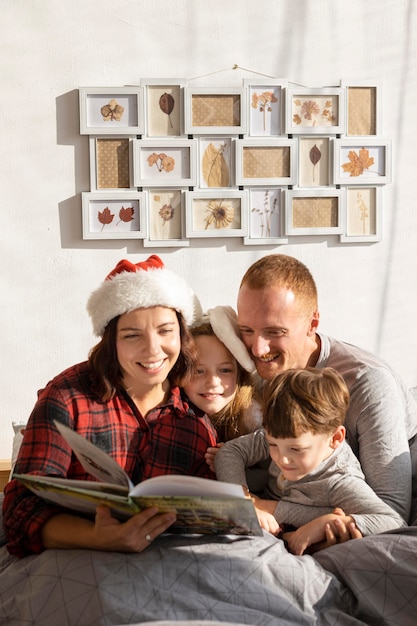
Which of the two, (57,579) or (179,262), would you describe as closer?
(57,579)

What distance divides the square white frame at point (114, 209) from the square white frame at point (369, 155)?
77 cm

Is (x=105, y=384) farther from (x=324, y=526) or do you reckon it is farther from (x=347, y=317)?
(x=347, y=317)

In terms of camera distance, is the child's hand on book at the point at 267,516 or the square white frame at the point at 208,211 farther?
the square white frame at the point at 208,211

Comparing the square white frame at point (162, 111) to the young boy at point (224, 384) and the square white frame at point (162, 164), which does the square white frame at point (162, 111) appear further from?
the young boy at point (224, 384)

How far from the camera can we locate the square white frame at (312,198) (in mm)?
3146

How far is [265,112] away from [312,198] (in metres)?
0.38

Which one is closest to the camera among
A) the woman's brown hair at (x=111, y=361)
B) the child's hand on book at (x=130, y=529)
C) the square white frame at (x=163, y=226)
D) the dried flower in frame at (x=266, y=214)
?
the child's hand on book at (x=130, y=529)

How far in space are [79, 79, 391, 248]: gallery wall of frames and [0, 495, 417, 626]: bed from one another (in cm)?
164

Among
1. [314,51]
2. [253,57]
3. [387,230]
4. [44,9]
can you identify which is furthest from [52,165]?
[387,230]

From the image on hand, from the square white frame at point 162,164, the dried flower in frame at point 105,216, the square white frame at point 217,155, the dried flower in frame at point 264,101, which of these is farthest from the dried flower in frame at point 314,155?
the dried flower in frame at point 105,216

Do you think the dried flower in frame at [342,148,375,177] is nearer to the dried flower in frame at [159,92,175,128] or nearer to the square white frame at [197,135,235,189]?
the square white frame at [197,135,235,189]

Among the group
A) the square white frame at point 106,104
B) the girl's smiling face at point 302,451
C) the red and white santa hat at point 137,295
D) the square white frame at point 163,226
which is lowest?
the girl's smiling face at point 302,451

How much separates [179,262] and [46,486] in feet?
5.71

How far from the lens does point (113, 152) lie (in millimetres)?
2990
